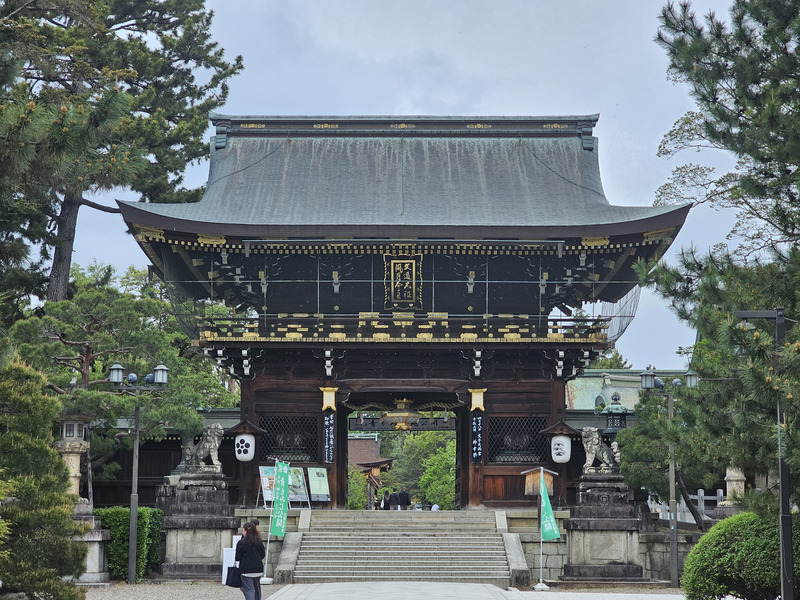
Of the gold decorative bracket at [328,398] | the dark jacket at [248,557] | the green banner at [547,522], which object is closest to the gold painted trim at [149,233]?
the gold decorative bracket at [328,398]

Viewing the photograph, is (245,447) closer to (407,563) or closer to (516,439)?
(407,563)

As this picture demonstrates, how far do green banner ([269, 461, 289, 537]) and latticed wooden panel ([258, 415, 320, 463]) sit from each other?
5365 mm

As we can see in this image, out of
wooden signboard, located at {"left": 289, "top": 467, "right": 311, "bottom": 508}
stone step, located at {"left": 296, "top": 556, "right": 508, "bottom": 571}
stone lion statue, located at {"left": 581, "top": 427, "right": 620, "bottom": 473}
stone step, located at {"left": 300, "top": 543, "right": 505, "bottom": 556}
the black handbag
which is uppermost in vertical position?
stone lion statue, located at {"left": 581, "top": 427, "right": 620, "bottom": 473}

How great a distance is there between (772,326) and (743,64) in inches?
205

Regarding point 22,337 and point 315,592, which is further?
point 22,337

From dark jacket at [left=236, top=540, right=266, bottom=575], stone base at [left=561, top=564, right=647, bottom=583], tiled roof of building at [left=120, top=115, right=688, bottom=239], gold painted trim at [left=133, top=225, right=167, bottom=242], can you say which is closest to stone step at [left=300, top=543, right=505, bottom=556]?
stone base at [left=561, top=564, right=647, bottom=583]

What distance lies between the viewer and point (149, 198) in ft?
145

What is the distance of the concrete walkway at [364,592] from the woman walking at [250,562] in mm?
2301

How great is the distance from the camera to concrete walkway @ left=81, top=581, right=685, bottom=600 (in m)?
20.5

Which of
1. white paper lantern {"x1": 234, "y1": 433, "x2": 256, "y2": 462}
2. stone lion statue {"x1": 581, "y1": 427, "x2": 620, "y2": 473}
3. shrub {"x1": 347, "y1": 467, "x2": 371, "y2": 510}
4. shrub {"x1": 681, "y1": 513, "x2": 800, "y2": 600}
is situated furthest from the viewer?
shrub {"x1": 347, "y1": 467, "x2": 371, "y2": 510}

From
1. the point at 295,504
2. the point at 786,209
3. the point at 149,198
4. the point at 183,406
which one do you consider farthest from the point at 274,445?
the point at 786,209

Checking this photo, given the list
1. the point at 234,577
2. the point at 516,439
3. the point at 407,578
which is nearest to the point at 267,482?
the point at 407,578

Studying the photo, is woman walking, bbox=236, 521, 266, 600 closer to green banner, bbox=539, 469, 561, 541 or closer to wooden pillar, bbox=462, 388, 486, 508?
green banner, bbox=539, 469, 561, 541

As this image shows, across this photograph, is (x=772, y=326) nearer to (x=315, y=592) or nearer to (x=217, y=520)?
(x=315, y=592)
